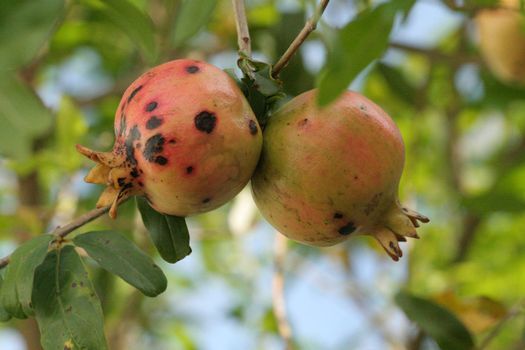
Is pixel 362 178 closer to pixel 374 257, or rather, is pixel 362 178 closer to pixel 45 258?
pixel 45 258

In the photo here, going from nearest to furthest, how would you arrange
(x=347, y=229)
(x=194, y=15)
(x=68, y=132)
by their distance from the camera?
(x=347, y=229) → (x=194, y=15) → (x=68, y=132)

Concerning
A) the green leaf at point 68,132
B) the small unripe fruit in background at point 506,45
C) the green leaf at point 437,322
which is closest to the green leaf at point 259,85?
the green leaf at point 437,322

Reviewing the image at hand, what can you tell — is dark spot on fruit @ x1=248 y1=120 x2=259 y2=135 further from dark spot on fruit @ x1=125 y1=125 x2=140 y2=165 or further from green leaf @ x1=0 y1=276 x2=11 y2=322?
green leaf @ x1=0 y1=276 x2=11 y2=322

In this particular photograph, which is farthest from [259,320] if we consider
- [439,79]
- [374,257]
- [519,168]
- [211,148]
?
[211,148]

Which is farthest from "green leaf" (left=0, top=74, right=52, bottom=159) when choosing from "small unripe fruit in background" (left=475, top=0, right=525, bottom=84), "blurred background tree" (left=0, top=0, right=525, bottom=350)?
"small unripe fruit in background" (left=475, top=0, right=525, bottom=84)

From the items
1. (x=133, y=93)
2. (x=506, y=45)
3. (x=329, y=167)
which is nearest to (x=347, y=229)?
(x=329, y=167)

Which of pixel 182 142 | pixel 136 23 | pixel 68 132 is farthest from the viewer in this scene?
pixel 68 132

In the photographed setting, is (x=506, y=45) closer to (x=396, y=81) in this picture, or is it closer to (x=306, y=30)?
(x=396, y=81)
